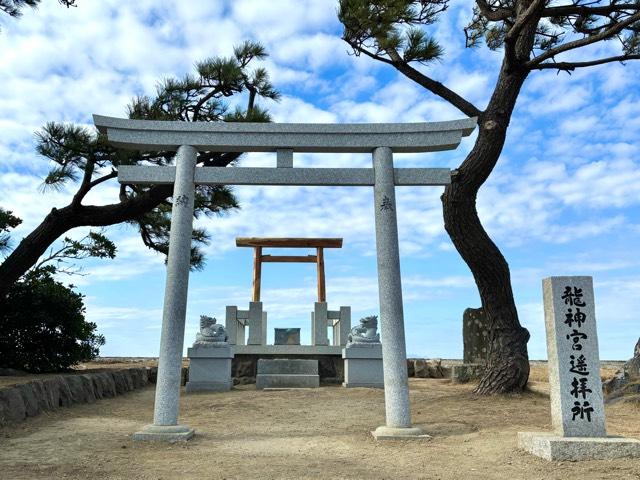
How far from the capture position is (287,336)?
12203 millimetres

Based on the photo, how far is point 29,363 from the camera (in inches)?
359

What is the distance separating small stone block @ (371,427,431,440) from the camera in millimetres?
5434

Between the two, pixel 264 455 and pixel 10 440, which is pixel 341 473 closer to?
pixel 264 455

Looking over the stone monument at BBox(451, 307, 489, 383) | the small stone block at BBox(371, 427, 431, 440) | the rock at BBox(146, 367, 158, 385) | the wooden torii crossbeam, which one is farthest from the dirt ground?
the wooden torii crossbeam

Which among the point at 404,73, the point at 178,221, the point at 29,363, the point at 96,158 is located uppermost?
the point at 404,73

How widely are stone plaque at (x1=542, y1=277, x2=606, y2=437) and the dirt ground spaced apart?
1.40 feet

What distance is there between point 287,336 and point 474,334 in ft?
13.5

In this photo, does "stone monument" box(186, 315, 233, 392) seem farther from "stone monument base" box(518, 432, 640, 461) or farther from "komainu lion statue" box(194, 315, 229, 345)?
"stone monument base" box(518, 432, 640, 461)

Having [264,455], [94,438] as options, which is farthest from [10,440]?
[264,455]

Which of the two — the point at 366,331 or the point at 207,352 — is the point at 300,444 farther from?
the point at 366,331

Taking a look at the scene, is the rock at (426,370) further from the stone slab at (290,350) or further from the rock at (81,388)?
the rock at (81,388)

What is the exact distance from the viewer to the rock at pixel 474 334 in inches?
418

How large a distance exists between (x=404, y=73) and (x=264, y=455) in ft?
22.5

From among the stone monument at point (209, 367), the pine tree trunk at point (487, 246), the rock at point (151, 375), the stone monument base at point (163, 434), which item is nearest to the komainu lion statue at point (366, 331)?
the stone monument at point (209, 367)
